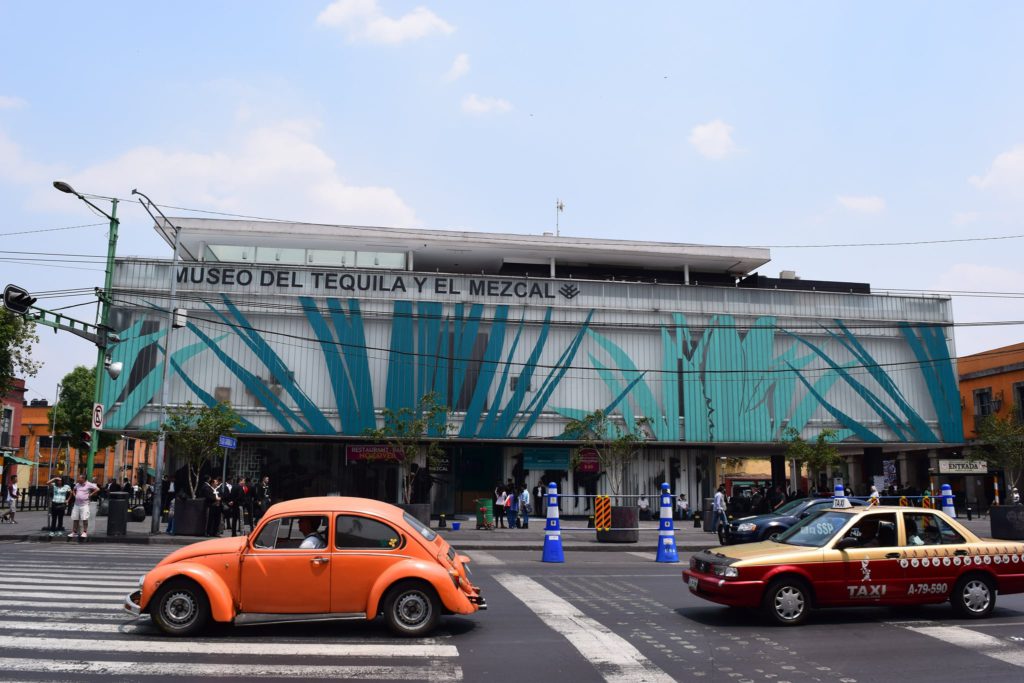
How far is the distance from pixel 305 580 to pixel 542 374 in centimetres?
2757

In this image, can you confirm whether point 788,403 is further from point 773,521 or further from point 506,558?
point 506,558

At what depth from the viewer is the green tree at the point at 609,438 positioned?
3203 centimetres

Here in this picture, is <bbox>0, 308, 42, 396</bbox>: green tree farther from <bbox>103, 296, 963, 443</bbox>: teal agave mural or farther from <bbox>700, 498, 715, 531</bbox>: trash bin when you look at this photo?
<bbox>700, 498, 715, 531</bbox>: trash bin

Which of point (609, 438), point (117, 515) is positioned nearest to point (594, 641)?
point (117, 515)

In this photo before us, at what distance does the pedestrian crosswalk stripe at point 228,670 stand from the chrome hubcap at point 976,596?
23.0 ft

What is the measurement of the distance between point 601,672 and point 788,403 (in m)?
32.7

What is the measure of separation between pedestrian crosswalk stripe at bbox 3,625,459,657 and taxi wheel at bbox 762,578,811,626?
4019 mm

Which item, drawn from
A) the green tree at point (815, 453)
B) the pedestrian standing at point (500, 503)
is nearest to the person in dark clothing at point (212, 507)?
the pedestrian standing at point (500, 503)

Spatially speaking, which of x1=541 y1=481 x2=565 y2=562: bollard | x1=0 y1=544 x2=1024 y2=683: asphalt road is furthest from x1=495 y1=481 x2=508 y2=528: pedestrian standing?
x1=0 y1=544 x2=1024 y2=683: asphalt road

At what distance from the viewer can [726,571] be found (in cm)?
971

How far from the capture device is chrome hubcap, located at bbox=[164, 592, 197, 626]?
28.7 feet

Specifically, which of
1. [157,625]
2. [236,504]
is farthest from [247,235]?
[157,625]

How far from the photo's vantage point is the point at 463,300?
36312 mm

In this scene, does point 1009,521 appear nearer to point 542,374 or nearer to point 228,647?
point 542,374
